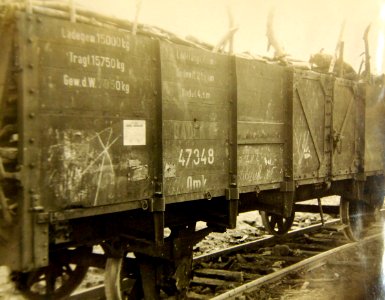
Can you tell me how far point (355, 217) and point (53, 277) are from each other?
20.4 feet

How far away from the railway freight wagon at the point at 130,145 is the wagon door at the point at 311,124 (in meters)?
0.03

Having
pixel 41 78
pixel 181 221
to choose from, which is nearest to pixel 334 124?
pixel 181 221

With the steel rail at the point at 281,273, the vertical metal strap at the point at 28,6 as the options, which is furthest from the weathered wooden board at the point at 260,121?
the vertical metal strap at the point at 28,6

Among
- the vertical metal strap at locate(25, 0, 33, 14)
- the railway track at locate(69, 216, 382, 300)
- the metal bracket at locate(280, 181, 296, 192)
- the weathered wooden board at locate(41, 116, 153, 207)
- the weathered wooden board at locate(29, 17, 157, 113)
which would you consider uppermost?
the vertical metal strap at locate(25, 0, 33, 14)

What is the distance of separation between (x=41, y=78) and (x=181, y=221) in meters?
2.53

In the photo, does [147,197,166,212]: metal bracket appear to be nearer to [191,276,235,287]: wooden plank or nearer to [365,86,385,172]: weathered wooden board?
[191,276,235,287]: wooden plank

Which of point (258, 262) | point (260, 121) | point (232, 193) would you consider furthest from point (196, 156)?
point (258, 262)

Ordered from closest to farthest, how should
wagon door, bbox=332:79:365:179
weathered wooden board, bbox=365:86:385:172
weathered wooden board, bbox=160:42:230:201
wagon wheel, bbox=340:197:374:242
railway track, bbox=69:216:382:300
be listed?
1. weathered wooden board, bbox=160:42:230:201
2. railway track, bbox=69:216:382:300
3. wagon door, bbox=332:79:365:179
4. weathered wooden board, bbox=365:86:385:172
5. wagon wheel, bbox=340:197:374:242

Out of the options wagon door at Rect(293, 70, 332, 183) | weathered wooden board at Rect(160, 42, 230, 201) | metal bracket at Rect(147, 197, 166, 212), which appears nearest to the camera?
metal bracket at Rect(147, 197, 166, 212)

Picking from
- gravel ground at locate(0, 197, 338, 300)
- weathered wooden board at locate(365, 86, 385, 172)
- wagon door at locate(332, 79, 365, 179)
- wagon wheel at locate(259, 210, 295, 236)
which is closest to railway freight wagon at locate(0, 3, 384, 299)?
wagon door at locate(332, 79, 365, 179)

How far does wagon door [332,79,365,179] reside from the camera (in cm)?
703

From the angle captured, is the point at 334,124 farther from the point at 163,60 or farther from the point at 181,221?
the point at 163,60

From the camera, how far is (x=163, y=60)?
4191 millimetres

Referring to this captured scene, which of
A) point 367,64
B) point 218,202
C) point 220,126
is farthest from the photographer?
point 367,64
